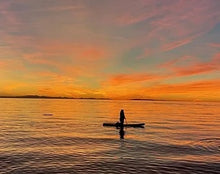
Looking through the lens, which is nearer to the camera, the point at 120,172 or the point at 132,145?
the point at 120,172

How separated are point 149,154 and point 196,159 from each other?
4410 mm

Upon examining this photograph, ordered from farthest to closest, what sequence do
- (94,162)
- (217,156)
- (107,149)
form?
(107,149), (217,156), (94,162)

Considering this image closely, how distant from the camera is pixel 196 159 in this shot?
24.3m

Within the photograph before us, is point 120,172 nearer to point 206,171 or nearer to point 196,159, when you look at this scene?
point 206,171

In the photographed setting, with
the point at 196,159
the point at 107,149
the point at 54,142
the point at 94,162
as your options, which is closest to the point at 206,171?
the point at 196,159

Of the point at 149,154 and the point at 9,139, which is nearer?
the point at 149,154

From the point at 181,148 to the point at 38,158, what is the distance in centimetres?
1532

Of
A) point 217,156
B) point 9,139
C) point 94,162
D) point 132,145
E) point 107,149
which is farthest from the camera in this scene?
point 9,139

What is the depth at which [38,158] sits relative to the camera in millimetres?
24219

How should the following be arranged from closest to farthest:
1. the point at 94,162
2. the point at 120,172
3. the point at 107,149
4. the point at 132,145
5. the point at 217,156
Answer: the point at 120,172 < the point at 94,162 < the point at 217,156 < the point at 107,149 < the point at 132,145

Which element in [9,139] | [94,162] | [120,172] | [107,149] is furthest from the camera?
[9,139]

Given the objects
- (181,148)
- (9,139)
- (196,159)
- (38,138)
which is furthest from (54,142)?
(196,159)

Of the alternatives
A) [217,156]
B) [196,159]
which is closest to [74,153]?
[196,159]

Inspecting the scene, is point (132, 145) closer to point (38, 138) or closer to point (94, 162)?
point (94, 162)
